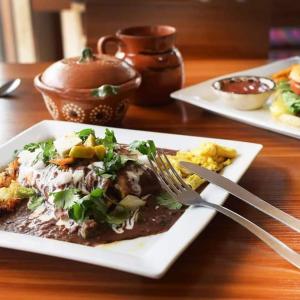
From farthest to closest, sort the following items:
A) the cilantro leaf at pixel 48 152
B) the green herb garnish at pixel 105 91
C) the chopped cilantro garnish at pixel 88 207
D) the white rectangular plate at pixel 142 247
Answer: the green herb garnish at pixel 105 91 → the cilantro leaf at pixel 48 152 → the chopped cilantro garnish at pixel 88 207 → the white rectangular plate at pixel 142 247

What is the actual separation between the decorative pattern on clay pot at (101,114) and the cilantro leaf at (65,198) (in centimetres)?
46

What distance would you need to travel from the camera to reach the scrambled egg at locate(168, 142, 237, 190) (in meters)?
0.99

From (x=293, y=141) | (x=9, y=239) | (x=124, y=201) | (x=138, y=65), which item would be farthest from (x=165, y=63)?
(x=9, y=239)

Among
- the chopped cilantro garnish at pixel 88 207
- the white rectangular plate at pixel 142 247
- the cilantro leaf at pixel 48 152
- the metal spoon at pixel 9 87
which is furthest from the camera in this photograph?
the metal spoon at pixel 9 87

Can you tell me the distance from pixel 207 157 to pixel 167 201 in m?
0.17

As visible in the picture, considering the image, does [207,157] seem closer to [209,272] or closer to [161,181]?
[161,181]

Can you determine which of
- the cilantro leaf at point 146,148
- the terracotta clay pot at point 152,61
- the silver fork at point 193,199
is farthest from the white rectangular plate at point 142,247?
the terracotta clay pot at point 152,61

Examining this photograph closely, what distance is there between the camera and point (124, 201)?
86 cm

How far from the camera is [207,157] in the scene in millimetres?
1017

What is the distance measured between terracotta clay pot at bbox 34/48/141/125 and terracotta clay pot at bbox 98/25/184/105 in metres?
0.12

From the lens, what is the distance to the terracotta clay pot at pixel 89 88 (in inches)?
49.3

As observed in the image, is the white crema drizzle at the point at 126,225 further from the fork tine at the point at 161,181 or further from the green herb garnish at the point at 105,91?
the green herb garnish at the point at 105,91

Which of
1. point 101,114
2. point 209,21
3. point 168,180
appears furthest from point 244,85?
point 209,21

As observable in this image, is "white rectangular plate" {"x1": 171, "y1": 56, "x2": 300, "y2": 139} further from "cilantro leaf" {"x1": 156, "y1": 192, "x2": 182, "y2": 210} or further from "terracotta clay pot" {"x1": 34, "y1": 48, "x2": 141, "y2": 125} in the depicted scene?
"cilantro leaf" {"x1": 156, "y1": 192, "x2": 182, "y2": 210}
